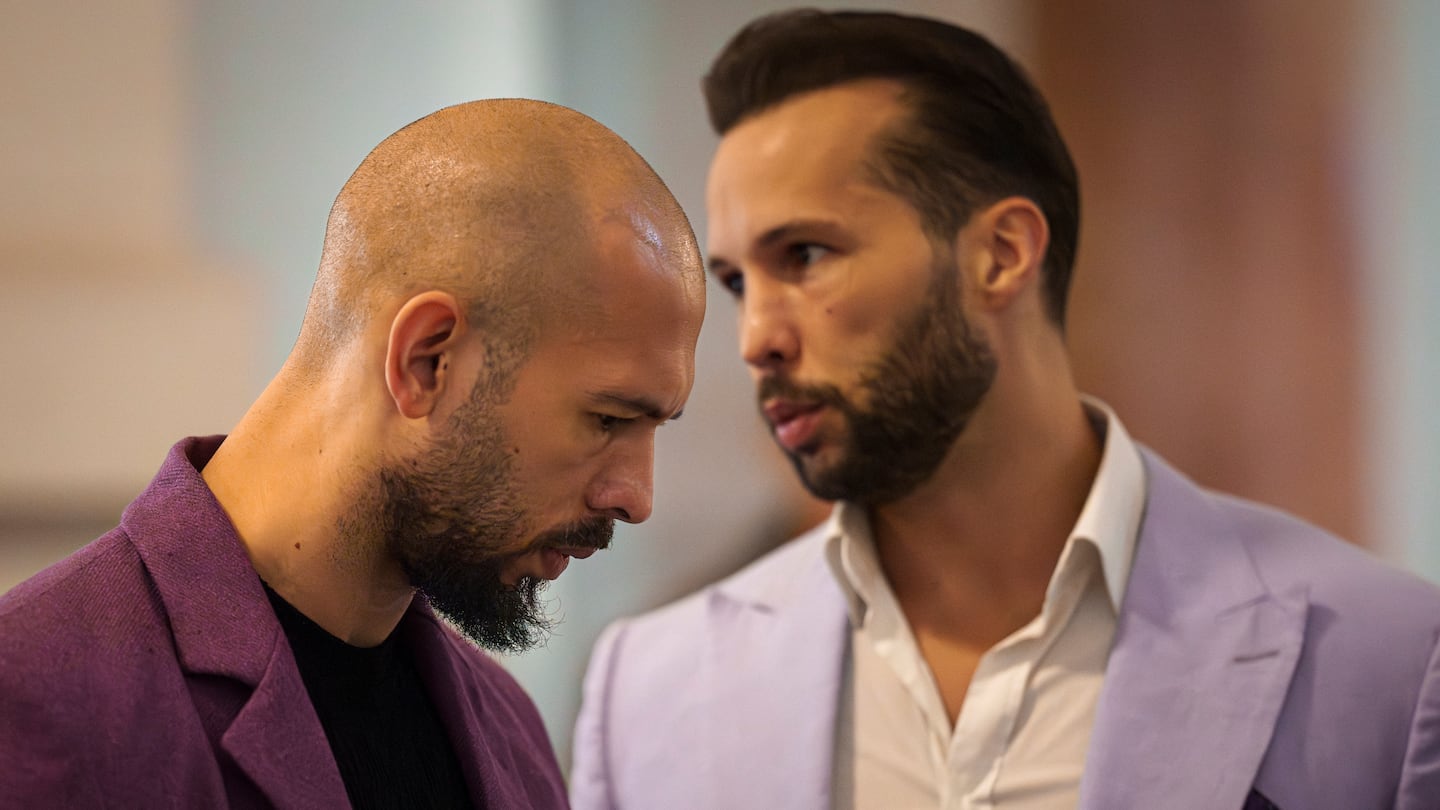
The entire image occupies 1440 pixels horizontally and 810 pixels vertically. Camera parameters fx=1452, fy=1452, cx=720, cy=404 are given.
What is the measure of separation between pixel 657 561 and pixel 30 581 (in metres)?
2.29

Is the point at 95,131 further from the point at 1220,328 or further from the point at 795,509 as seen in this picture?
the point at 1220,328

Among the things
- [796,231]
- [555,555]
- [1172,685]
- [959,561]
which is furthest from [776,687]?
[555,555]

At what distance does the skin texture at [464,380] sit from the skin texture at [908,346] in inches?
25.0

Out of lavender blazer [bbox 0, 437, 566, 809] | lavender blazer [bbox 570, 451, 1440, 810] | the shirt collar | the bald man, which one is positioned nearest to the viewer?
lavender blazer [bbox 0, 437, 566, 809]

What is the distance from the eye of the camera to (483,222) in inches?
49.7

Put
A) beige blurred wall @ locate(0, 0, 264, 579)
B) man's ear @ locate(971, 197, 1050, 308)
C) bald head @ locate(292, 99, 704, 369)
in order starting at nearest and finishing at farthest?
bald head @ locate(292, 99, 704, 369)
man's ear @ locate(971, 197, 1050, 308)
beige blurred wall @ locate(0, 0, 264, 579)

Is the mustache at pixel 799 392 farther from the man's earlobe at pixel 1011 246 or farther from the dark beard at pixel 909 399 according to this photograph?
the man's earlobe at pixel 1011 246

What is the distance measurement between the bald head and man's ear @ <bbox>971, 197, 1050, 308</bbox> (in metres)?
0.81

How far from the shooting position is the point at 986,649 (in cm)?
197

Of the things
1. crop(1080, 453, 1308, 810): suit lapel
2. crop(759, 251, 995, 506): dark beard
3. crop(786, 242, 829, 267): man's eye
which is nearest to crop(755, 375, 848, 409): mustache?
crop(759, 251, 995, 506): dark beard

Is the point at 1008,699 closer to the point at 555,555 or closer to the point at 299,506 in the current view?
the point at 555,555

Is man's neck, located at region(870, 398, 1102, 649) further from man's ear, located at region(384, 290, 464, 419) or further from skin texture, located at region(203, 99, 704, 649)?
man's ear, located at region(384, 290, 464, 419)

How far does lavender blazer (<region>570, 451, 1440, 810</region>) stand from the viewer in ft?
5.76

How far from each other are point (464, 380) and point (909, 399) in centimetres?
83
